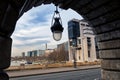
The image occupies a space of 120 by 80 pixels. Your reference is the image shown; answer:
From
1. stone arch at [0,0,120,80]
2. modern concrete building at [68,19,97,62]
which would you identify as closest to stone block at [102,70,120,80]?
stone arch at [0,0,120,80]

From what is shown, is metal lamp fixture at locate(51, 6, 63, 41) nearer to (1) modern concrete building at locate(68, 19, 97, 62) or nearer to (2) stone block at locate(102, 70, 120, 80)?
(2) stone block at locate(102, 70, 120, 80)

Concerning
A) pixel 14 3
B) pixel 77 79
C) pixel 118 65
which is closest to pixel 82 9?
pixel 118 65

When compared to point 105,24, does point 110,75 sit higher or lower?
lower

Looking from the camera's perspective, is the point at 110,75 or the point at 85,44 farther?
the point at 85,44

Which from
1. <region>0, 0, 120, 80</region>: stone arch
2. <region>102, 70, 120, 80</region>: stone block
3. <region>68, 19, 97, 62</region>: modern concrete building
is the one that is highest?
<region>68, 19, 97, 62</region>: modern concrete building

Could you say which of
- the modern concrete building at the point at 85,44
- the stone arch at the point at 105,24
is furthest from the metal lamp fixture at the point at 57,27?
the modern concrete building at the point at 85,44

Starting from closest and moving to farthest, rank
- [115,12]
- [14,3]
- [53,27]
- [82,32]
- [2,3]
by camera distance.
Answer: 1. [2,3]
2. [14,3]
3. [115,12]
4. [53,27]
5. [82,32]

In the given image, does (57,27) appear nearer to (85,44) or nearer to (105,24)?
(105,24)

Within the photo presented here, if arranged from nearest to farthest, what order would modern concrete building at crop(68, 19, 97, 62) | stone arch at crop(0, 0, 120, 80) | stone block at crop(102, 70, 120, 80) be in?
stone arch at crop(0, 0, 120, 80), stone block at crop(102, 70, 120, 80), modern concrete building at crop(68, 19, 97, 62)

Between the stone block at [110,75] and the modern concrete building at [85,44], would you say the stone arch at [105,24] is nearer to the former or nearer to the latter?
the stone block at [110,75]

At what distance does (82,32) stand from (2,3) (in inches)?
3536

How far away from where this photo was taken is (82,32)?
299 ft

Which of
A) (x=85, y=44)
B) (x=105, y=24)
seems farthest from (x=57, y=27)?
(x=85, y=44)

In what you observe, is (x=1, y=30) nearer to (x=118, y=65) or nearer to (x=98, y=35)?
(x=118, y=65)
